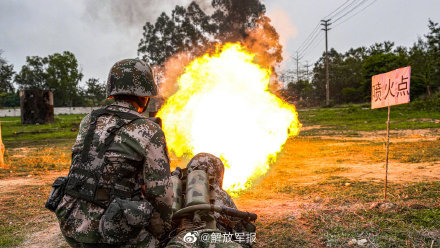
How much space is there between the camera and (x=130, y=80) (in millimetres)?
3264

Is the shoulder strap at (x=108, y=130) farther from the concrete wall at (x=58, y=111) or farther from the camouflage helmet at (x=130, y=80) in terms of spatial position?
the concrete wall at (x=58, y=111)

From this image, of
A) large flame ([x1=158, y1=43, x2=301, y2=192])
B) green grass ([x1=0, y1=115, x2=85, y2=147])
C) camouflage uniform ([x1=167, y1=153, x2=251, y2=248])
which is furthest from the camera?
green grass ([x1=0, y1=115, x2=85, y2=147])

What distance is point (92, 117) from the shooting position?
9.82 ft

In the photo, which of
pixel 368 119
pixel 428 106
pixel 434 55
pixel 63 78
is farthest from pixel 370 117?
pixel 63 78

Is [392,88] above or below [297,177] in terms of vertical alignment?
above

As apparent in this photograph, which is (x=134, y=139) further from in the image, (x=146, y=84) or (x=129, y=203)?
(x=146, y=84)

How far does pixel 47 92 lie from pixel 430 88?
158 ft

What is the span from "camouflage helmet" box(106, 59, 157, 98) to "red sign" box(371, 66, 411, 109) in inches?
217

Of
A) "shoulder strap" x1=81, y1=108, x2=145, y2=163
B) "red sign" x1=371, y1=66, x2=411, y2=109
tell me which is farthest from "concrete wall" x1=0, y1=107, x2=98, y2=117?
"shoulder strap" x1=81, y1=108, x2=145, y2=163

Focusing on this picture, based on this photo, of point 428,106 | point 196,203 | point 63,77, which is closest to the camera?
point 196,203

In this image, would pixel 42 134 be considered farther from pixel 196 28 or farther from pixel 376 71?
pixel 376 71

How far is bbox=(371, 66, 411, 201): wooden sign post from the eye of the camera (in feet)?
22.1

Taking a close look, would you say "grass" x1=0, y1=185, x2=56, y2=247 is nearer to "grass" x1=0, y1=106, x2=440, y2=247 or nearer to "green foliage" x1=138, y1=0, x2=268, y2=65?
"grass" x1=0, y1=106, x2=440, y2=247

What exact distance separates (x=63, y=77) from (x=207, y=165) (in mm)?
88021
